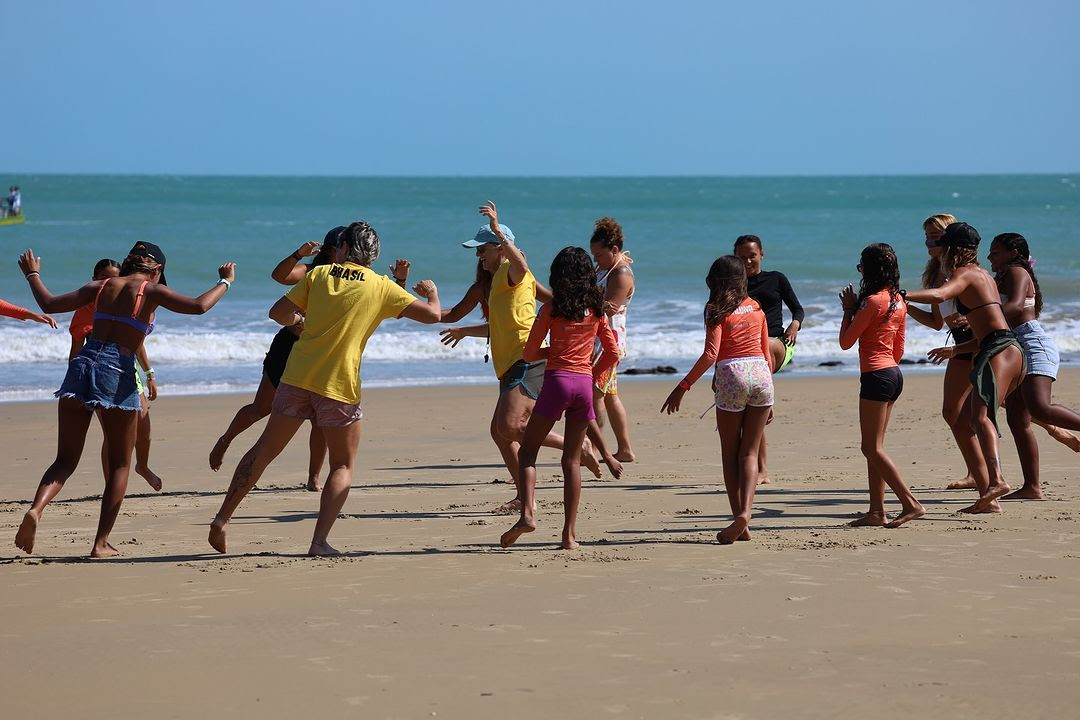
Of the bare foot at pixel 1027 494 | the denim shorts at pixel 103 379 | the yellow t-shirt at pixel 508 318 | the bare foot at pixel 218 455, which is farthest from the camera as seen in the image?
the bare foot at pixel 218 455

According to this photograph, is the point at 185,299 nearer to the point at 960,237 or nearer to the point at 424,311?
the point at 424,311

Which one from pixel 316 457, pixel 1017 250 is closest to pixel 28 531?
pixel 316 457

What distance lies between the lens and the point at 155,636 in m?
4.94

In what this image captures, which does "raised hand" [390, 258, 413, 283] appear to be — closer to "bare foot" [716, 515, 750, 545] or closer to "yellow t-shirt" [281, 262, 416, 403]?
"yellow t-shirt" [281, 262, 416, 403]

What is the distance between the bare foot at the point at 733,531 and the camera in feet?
21.3

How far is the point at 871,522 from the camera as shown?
6.98 m

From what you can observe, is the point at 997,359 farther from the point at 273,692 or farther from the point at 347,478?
the point at 273,692

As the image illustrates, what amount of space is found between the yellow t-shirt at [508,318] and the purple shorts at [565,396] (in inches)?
28.6

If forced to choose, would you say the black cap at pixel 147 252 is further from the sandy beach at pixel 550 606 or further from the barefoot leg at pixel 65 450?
the sandy beach at pixel 550 606

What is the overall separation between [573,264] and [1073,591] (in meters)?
2.62

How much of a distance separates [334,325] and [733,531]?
2204 millimetres

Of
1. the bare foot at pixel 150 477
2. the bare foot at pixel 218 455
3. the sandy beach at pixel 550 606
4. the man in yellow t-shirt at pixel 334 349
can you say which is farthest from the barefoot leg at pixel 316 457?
the man in yellow t-shirt at pixel 334 349

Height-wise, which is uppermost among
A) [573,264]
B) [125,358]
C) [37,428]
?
[573,264]

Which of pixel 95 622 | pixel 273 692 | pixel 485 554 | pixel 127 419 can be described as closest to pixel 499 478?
pixel 485 554
